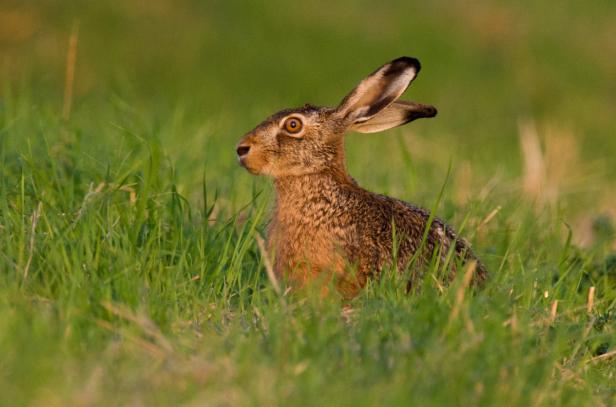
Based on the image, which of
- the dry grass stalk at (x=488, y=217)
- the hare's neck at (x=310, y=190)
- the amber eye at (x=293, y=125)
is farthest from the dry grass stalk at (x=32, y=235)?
the dry grass stalk at (x=488, y=217)

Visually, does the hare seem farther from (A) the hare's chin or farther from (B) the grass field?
(B) the grass field

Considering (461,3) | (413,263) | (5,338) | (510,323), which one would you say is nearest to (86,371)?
(5,338)

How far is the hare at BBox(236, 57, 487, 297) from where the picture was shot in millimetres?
5578

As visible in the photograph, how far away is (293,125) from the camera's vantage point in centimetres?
615

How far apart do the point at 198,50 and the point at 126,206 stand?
35.7 ft

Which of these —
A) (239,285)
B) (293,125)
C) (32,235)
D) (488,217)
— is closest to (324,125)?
(293,125)

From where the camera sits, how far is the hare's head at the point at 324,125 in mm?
6016

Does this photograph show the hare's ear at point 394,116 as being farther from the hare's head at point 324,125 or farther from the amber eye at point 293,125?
the amber eye at point 293,125

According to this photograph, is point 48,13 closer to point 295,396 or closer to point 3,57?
point 3,57

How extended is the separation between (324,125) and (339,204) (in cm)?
57

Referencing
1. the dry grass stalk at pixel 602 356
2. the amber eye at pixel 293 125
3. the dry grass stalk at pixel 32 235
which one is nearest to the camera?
the dry grass stalk at pixel 32 235

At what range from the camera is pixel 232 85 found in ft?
50.8

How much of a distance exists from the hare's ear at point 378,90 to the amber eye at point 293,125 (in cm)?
24

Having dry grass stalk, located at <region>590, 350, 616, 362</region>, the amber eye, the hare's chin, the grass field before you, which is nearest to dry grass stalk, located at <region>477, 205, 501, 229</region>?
the grass field
